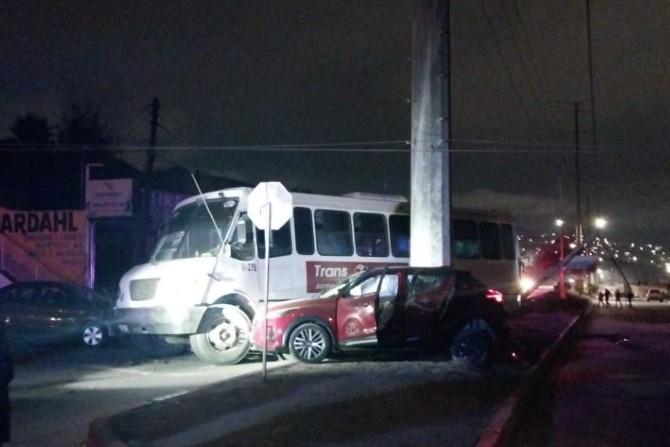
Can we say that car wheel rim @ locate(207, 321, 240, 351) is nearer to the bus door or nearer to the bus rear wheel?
the bus rear wheel

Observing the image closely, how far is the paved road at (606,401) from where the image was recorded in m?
9.72

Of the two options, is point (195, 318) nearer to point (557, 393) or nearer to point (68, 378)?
point (68, 378)

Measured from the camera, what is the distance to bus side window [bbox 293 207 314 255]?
17.4 meters

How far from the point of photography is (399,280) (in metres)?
14.9

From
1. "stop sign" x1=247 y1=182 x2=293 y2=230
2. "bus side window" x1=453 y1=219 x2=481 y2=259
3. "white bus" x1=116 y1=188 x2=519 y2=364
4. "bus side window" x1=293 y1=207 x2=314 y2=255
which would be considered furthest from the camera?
"bus side window" x1=453 y1=219 x2=481 y2=259

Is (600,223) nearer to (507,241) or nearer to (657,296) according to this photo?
(657,296)

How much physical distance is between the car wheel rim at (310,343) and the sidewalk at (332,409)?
123 cm

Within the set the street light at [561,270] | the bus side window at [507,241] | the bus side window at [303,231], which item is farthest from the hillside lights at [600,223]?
the bus side window at [303,231]

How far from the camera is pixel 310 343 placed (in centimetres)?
1487

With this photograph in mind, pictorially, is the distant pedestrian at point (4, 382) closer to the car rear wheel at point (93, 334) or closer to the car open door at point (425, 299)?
the car open door at point (425, 299)

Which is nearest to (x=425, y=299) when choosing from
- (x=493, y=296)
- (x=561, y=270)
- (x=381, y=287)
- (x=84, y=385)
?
(x=381, y=287)

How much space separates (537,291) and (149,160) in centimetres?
2643

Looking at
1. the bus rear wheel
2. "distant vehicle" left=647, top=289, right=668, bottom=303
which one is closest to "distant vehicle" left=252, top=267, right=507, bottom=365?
the bus rear wheel

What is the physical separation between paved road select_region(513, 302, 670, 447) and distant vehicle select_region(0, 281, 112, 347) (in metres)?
9.85
